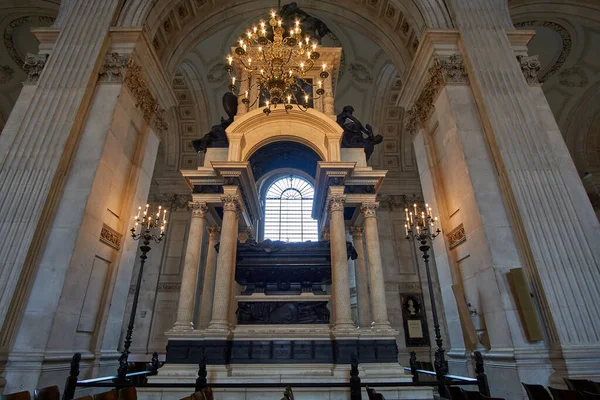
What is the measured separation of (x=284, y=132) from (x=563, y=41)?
12.5m

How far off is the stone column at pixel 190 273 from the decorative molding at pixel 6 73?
13.0m

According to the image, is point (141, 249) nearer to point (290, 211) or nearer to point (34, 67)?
point (34, 67)

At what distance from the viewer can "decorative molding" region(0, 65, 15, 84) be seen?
47.3ft

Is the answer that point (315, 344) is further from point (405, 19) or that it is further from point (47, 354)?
point (405, 19)

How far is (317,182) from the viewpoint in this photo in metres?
9.35

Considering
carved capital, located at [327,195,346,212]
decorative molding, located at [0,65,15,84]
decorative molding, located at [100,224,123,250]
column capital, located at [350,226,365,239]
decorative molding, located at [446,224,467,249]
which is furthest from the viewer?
decorative molding, located at [0,65,15,84]

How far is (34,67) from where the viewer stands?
7895mm

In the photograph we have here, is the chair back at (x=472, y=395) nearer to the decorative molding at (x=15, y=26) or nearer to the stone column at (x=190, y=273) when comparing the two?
the stone column at (x=190, y=273)

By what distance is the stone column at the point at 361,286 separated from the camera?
9.20 meters

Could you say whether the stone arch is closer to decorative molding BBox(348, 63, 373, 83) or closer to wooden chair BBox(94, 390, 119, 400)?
wooden chair BBox(94, 390, 119, 400)

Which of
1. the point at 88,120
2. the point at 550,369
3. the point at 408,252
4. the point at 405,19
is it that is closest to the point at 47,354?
the point at 88,120

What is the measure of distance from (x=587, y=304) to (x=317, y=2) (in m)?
11.8

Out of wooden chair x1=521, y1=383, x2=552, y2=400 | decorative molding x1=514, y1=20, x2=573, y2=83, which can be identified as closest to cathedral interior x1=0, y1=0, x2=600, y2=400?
decorative molding x1=514, y1=20, x2=573, y2=83

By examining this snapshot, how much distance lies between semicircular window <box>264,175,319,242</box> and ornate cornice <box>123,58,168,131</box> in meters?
8.39
